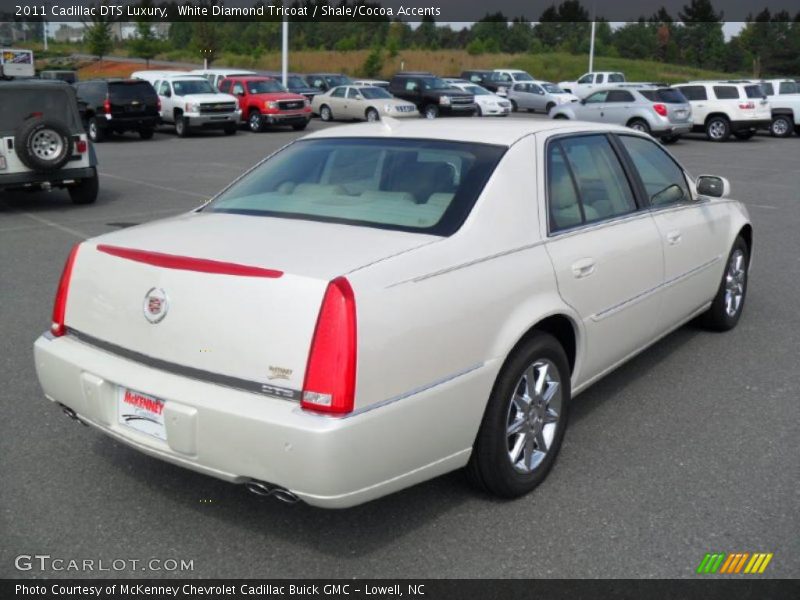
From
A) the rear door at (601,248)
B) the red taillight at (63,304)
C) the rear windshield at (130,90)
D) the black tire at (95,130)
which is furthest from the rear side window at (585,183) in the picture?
the black tire at (95,130)

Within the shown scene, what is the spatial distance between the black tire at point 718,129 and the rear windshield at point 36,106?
844 inches

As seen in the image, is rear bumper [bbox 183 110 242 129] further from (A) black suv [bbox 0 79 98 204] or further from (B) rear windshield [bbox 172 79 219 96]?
(A) black suv [bbox 0 79 98 204]

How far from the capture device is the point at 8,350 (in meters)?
5.85

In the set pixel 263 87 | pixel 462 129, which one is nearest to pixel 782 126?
pixel 263 87

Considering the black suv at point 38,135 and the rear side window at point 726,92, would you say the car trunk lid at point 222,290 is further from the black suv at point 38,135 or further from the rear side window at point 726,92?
the rear side window at point 726,92

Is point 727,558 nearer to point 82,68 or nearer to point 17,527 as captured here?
point 17,527

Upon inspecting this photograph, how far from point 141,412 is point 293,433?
0.75 m

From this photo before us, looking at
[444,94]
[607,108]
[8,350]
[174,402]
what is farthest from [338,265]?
[444,94]

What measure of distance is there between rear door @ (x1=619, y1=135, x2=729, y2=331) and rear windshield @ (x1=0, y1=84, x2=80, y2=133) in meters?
9.19

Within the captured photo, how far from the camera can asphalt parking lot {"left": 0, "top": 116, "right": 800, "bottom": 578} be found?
3.36 metres

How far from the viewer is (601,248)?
4348 mm

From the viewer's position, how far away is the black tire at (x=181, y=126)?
1046 inches

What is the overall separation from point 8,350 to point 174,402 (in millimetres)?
3203

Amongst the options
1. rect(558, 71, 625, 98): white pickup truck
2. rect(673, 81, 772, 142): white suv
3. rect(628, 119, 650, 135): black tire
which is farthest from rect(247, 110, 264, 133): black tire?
rect(558, 71, 625, 98): white pickup truck
